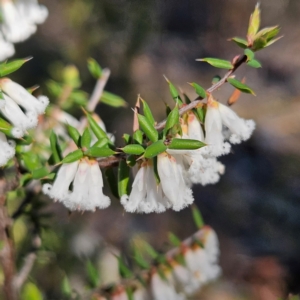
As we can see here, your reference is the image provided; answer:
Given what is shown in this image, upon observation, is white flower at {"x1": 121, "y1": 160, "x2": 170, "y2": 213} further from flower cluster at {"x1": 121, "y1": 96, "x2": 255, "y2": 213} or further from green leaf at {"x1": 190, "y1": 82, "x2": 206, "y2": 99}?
green leaf at {"x1": 190, "y1": 82, "x2": 206, "y2": 99}

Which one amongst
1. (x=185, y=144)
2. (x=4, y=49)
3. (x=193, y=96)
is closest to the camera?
(x=185, y=144)

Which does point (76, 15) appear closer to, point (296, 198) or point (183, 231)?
point (183, 231)

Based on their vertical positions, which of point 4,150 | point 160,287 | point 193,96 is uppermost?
A: point 4,150

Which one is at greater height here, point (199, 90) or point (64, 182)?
point (199, 90)

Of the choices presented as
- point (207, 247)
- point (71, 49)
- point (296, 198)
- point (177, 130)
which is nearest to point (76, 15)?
point (71, 49)

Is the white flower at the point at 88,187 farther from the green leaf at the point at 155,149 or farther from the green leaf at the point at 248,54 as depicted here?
the green leaf at the point at 248,54

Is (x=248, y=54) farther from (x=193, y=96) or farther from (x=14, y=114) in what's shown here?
(x=193, y=96)

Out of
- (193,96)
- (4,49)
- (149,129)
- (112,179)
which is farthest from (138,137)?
(193,96)
